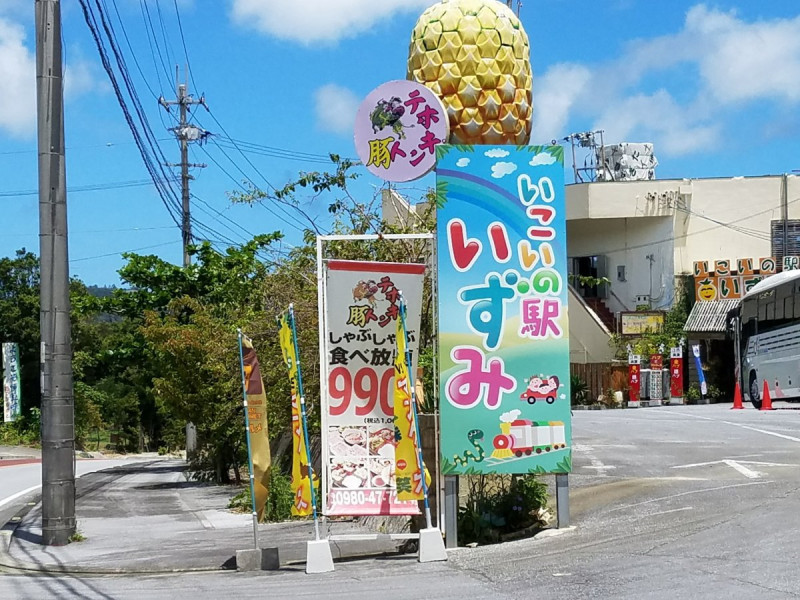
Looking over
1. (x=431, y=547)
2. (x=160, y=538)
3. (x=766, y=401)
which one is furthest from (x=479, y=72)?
(x=766, y=401)

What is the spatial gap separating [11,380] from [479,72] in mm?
35247

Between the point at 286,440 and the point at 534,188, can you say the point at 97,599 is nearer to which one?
the point at 534,188

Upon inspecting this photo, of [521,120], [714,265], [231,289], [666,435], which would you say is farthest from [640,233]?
[521,120]

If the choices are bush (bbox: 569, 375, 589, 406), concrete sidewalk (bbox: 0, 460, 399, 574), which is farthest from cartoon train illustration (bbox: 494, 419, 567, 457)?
bush (bbox: 569, 375, 589, 406)

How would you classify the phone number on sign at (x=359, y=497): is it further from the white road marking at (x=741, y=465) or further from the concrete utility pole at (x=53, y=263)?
the white road marking at (x=741, y=465)

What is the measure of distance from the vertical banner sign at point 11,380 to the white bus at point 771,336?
27.6 m

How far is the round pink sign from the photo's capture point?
35.9ft

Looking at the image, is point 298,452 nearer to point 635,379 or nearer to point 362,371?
point 362,371

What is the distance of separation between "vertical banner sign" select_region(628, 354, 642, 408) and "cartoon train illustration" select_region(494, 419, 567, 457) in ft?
99.9

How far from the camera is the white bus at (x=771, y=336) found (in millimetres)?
29312

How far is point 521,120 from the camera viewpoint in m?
12.1

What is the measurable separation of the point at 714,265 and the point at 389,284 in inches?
1395

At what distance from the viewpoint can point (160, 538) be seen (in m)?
14.0

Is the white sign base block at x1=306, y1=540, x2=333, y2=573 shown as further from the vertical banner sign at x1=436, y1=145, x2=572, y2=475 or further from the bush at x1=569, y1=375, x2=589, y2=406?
the bush at x1=569, y1=375, x2=589, y2=406
